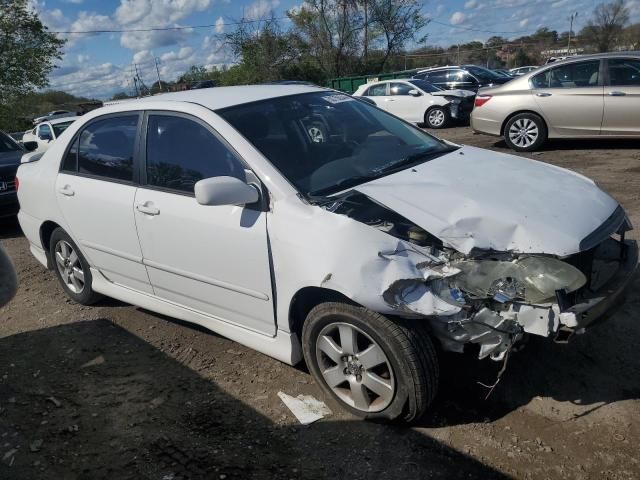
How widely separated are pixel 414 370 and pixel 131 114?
2653 millimetres

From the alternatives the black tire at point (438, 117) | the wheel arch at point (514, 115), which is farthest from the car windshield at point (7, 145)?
the black tire at point (438, 117)

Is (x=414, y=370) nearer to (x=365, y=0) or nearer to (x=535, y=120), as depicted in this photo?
(x=535, y=120)

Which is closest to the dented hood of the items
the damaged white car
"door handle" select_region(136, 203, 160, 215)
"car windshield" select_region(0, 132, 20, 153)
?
the damaged white car

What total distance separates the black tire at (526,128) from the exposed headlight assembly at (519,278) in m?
7.58

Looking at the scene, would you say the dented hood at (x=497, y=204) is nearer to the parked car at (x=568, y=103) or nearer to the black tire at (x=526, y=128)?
the parked car at (x=568, y=103)

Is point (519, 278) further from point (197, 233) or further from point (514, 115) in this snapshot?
point (514, 115)

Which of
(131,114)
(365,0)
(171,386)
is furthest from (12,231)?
(365,0)

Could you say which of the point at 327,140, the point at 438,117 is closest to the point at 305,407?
the point at 327,140

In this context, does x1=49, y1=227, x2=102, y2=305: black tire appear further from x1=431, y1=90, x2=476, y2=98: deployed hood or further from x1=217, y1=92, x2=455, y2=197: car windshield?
x1=431, y1=90, x2=476, y2=98: deployed hood

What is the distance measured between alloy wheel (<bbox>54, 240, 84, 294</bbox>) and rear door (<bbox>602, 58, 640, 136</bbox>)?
8.02 metres

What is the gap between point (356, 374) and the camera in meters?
2.88

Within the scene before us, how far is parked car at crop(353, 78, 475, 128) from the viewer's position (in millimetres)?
14570

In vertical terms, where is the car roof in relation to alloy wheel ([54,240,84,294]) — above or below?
above

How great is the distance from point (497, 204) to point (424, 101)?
12719 mm
